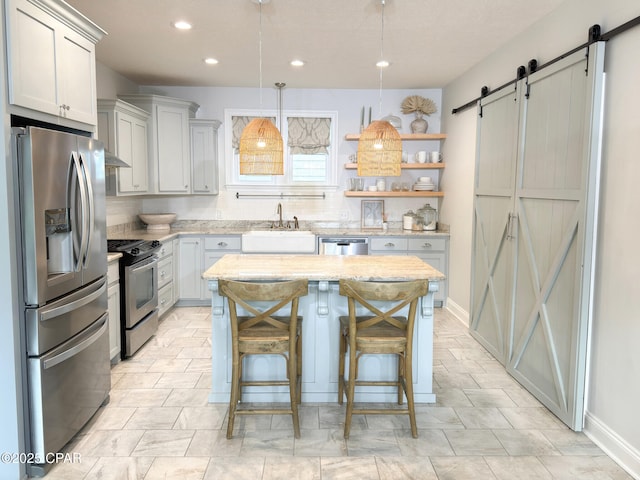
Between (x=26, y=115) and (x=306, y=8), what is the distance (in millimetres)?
1985

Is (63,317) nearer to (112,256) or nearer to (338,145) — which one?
(112,256)

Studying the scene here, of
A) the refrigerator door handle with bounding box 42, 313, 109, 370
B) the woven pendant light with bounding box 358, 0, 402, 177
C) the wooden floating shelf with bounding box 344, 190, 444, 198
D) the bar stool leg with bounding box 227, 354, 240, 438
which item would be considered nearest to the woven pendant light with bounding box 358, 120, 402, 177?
the woven pendant light with bounding box 358, 0, 402, 177

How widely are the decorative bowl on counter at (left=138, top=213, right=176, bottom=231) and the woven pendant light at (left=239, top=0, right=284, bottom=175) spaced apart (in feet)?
8.73

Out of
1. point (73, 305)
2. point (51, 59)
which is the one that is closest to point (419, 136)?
point (51, 59)

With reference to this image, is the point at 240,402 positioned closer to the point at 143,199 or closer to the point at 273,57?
the point at 273,57

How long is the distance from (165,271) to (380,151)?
9.67 ft

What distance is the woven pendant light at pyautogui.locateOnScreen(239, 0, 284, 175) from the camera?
3176 mm

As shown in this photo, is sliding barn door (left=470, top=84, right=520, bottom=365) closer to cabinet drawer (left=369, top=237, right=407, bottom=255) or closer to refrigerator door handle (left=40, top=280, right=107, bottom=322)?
cabinet drawer (left=369, top=237, right=407, bottom=255)

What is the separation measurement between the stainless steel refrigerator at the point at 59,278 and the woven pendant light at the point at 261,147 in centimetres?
93

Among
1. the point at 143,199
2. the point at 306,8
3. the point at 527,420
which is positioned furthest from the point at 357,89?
the point at 527,420

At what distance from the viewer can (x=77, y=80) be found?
2.73 metres

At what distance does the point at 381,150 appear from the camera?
3154 mm

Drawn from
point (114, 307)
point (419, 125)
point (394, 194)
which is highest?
point (419, 125)

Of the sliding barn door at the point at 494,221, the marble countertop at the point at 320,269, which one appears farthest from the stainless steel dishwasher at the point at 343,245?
the marble countertop at the point at 320,269
